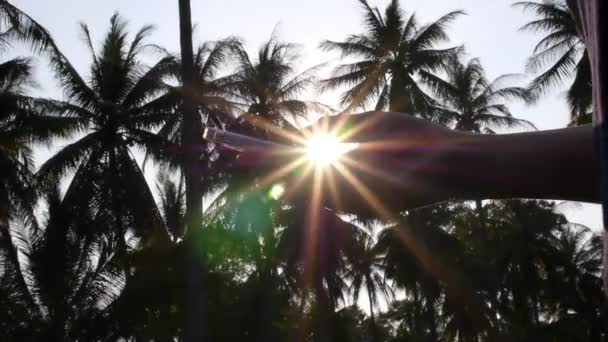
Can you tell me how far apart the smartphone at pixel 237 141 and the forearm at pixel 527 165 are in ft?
1.07

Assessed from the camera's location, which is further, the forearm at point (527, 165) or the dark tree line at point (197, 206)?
the dark tree line at point (197, 206)

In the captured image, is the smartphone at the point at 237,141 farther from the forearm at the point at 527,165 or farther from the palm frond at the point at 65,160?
the palm frond at the point at 65,160

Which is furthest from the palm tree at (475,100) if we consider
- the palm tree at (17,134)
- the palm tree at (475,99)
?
the palm tree at (17,134)

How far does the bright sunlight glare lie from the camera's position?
0.88 m

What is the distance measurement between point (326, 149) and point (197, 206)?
1327 centimetres

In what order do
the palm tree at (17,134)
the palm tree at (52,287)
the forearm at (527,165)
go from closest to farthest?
the forearm at (527,165) → the palm tree at (17,134) → the palm tree at (52,287)

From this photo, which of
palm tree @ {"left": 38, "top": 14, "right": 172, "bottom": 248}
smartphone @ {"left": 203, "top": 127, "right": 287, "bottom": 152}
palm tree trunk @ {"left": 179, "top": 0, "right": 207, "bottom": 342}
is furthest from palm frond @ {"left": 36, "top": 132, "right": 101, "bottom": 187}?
smartphone @ {"left": 203, "top": 127, "right": 287, "bottom": 152}

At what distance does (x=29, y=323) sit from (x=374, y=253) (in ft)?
61.5

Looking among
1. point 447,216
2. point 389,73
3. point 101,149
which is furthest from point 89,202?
point 447,216

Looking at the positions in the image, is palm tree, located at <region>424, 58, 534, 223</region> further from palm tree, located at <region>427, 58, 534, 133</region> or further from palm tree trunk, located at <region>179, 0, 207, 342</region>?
palm tree trunk, located at <region>179, 0, 207, 342</region>

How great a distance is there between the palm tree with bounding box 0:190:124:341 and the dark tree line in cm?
5

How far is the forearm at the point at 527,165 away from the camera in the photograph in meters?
0.69

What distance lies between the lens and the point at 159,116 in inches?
885

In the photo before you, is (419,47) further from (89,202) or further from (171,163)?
(89,202)
